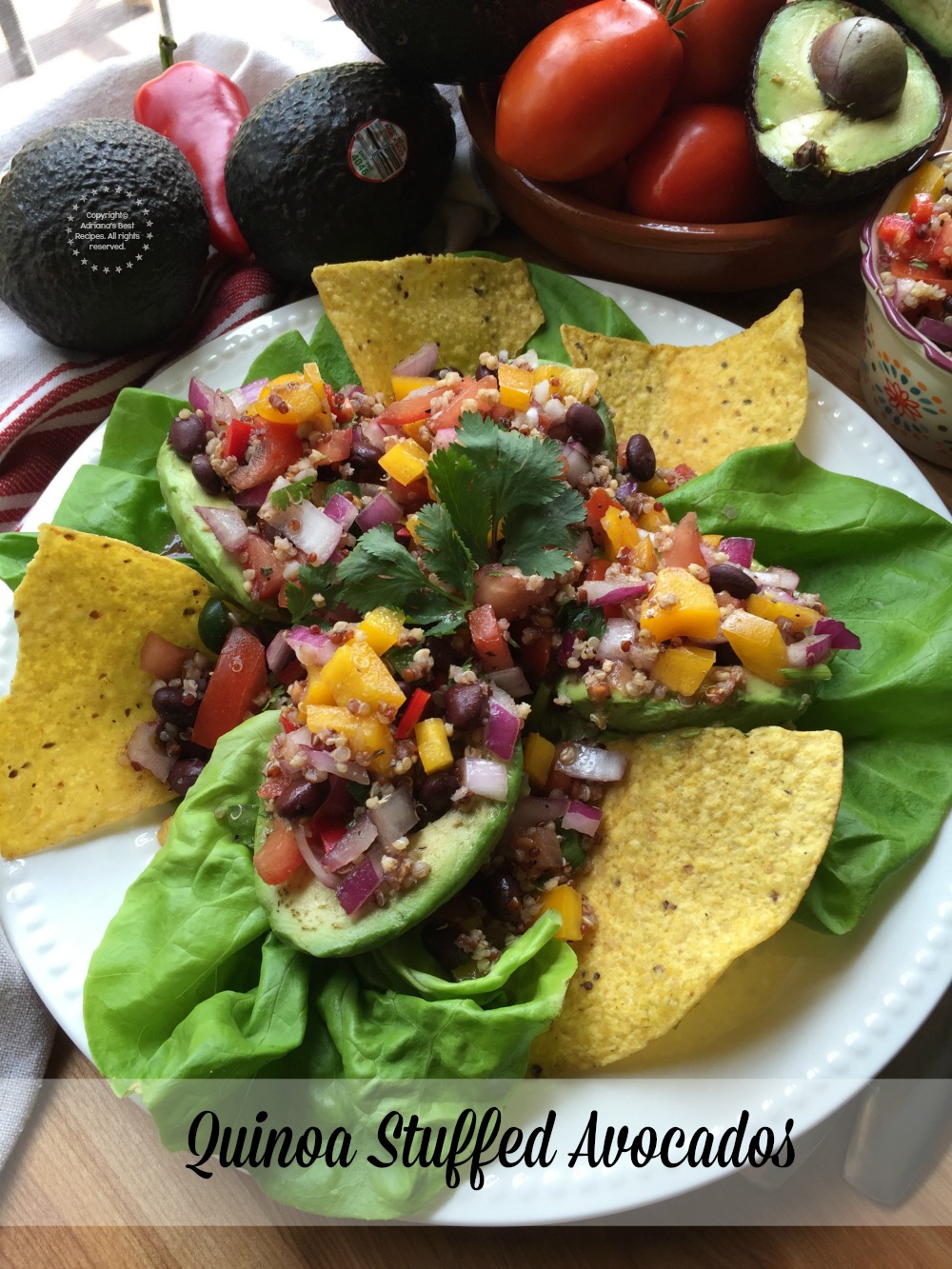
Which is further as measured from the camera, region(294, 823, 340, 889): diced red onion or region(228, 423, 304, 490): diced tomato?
region(228, 423, 304, 490): diced tomato

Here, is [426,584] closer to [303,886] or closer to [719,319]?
[303,886]

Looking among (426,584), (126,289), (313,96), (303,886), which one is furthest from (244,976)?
(313,96)

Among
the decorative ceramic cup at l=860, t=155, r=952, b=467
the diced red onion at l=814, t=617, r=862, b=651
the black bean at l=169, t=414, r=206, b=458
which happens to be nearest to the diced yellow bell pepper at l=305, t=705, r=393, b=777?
the black bean at l=169, t=414, r=206, b=458

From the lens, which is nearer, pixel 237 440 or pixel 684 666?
pixel 684 666

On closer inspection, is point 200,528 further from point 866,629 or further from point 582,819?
point 866,629

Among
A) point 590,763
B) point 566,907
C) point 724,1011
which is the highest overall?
point 590,763

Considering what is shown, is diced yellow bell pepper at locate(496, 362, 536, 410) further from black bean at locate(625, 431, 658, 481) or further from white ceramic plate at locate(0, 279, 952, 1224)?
white ceramic plate at locate(0, 279, 952, 1224)

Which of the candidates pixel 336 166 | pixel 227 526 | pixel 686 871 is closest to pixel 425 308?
pixel 336 166
